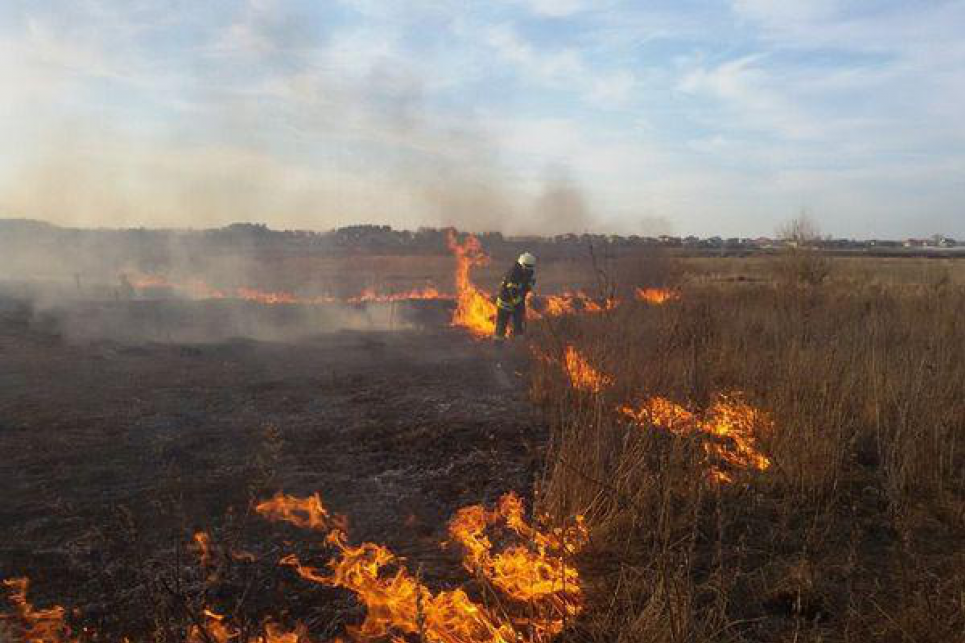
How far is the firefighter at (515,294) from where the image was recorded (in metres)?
13.2

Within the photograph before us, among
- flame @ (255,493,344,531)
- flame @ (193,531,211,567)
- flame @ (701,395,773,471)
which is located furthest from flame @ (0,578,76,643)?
flame @ (701,395,773,471)

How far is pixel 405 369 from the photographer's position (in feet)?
35.6

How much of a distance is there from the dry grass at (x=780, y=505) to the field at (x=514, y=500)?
0.02 meters

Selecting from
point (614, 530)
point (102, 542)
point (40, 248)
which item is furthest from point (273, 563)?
point (40, 248)

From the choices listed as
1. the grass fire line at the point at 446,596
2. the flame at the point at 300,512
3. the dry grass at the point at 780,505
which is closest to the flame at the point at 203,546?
the grass fire line at the point at 446,596

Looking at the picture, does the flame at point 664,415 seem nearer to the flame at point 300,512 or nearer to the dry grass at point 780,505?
the dry grass at point 780,505

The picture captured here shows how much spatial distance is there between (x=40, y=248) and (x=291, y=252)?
1630 centimetres

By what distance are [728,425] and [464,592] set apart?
3117mm

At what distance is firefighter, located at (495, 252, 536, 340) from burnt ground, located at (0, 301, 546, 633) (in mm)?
1751

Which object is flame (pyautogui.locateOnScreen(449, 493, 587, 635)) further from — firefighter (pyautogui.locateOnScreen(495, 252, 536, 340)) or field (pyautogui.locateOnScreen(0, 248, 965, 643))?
firefighter (pyautogui.locateOnScreen(495, 252, 536, 340))

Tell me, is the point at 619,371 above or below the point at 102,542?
above

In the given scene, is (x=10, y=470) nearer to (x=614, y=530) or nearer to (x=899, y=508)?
(x=614, y=530)

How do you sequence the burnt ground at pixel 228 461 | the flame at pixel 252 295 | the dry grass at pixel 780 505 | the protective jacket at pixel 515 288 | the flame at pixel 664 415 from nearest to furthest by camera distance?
the dry grass at pixel 780 505 → the burnt ground at pixel 228 461 → the flame at pixel 664 415 → the protective jacket at pixel 515 288 → the flame at pixel 252 295

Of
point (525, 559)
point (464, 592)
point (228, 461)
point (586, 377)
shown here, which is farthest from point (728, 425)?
point (228, 461)
